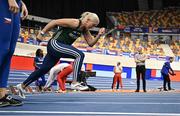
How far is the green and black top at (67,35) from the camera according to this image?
616cm

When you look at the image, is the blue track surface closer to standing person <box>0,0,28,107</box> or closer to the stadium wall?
standing person <box>0,0,28,107</box>

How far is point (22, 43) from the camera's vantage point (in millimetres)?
20422

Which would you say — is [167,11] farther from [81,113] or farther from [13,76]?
[81,113]

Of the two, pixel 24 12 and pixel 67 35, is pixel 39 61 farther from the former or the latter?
pixel 24 12

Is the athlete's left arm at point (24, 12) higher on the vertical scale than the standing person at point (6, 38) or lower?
higher

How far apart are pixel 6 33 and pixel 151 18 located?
37.8 m

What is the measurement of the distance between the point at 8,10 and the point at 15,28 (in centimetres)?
21

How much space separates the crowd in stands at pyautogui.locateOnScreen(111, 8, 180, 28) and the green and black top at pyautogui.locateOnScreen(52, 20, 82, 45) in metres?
34.1

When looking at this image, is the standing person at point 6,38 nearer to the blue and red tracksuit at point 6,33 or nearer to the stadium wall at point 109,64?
the blue and red tracksuit at point 6,33

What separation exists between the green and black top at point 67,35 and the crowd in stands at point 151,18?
112 feet

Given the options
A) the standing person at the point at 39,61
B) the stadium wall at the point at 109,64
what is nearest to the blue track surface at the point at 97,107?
the standing person at the point at 39,61

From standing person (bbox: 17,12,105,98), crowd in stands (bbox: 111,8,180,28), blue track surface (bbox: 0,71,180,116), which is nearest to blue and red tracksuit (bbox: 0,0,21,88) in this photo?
blue track surface (bbox: 0,71,180,116)

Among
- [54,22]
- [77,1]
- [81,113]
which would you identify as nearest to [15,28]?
[81,113]

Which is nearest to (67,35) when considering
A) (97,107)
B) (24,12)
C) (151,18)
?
(24,12)
